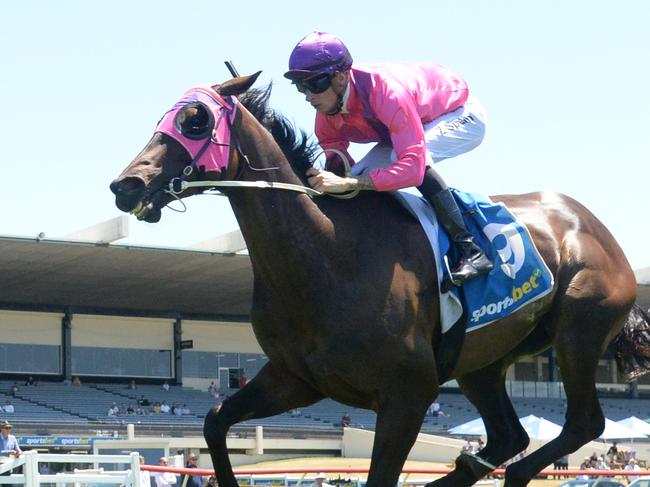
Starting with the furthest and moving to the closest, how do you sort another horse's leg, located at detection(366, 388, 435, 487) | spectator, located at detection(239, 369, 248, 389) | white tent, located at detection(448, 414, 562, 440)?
spectator, located at detection(239, 369, 248, 389) → white tent, located at detection(448, 414, 562, 440) → another horse's leg, located at detection(366, 388, 435, 487)

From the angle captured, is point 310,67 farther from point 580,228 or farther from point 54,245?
point 54,245

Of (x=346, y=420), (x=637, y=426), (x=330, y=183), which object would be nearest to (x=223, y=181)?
(x=330, y=183)

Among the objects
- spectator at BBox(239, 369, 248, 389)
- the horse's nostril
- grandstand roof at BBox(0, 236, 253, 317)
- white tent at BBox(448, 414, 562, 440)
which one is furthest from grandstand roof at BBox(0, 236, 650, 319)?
the horse's nostril

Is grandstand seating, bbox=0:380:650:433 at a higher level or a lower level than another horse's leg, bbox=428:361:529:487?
lower

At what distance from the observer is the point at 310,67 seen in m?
5.50

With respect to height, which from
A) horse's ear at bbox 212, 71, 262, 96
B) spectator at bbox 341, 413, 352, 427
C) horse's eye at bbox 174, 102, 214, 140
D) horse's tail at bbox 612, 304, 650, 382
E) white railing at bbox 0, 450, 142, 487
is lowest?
spectator at bbox 341, 413, 352, 427

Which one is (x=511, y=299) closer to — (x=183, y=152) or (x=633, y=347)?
(x=633, y=347)

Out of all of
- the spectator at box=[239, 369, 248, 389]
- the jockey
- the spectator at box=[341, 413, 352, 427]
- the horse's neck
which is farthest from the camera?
the spectator at box=[239, 369, 248, 389]

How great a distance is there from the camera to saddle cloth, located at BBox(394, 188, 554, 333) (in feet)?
18.6

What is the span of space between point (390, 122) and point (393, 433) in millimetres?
1423

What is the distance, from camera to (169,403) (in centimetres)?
3934

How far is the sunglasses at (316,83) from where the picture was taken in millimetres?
5523

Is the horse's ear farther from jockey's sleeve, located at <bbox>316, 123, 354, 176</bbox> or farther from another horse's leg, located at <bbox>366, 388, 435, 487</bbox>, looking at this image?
another horse's leg, located at <bbox>366, 388, 435, 487</bbox>

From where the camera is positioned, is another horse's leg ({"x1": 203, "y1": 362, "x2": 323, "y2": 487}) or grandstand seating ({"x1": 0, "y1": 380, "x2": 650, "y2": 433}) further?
grandstand seating ({"x1": 0, "y1": 380, "x2": 650, "y2": 433})
